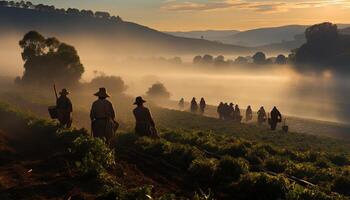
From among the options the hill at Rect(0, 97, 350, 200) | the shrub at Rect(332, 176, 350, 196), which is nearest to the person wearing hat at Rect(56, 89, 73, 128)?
the hill at Rect(0, 97, 350, 200)

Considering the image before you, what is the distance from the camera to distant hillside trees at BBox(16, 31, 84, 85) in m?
93.1

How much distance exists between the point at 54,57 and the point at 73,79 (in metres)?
5.61

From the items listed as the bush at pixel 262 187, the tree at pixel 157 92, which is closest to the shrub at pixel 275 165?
the bush at pixel 262 187

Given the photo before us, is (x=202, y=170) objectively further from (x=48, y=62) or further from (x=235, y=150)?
(x=48, y=62)

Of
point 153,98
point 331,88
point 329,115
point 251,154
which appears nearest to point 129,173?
point 251,154

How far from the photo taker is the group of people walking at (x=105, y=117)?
20.1 meters

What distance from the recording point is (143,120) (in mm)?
23422

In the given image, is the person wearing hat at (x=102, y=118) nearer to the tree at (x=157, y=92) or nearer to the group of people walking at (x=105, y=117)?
the group of people walking at (x=105, y=117)

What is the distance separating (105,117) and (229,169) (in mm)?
6118

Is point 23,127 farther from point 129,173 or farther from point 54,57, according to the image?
point 54,57

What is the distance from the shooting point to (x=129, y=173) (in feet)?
52.4

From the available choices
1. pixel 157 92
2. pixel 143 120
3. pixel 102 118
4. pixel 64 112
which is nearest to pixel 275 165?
pixel 143 120

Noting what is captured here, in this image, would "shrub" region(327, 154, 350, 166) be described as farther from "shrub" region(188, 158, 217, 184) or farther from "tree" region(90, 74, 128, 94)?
"tree" region(90, 74, 128, 94)

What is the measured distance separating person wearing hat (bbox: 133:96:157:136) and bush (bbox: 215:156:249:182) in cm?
711
